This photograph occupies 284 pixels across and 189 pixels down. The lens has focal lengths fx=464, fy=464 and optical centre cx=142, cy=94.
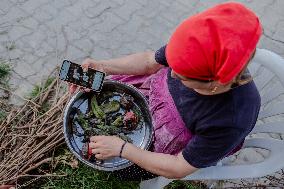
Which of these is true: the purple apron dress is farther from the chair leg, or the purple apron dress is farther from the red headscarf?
the red headscarf

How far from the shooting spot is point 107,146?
2.37 m

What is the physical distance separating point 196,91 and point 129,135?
72cm


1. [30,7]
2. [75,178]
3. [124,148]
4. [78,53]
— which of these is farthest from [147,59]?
[30,7]

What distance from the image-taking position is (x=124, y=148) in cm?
237

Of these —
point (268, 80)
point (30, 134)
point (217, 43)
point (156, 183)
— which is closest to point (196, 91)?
point (217, 43)

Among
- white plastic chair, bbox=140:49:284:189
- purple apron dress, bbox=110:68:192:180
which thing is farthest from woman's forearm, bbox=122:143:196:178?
white plastic chair, bbox=140:49:284:189

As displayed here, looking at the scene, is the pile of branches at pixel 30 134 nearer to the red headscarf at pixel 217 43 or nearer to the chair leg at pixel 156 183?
the chair leg at pixel 156 183

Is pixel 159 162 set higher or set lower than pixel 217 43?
lower

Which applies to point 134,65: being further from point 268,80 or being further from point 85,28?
point 85,28

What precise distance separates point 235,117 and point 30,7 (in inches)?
109

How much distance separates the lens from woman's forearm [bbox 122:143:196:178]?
2.21 metres

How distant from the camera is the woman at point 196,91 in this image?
5.58ft

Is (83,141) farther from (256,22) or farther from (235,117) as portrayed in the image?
(256,22)

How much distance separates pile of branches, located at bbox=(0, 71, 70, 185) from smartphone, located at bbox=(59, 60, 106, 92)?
63 centimetres
